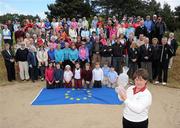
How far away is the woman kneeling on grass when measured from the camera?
408 cm

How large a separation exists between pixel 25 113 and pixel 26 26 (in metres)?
8.33

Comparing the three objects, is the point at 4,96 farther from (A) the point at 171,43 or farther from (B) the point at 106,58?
(A) the point at 171,43

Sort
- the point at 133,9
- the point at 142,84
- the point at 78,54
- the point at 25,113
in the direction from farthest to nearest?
the point at 133,9, the point at 78,54, the point at 25,113, the point at 142,84

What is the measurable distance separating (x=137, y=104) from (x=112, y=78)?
324 inches

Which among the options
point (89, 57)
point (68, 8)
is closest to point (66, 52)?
point (89, 57)

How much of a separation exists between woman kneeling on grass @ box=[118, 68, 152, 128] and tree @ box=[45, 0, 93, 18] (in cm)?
2633

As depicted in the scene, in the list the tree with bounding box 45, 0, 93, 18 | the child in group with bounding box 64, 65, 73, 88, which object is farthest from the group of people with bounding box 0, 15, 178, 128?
the tree with bounding box 45, 0, 93, 18

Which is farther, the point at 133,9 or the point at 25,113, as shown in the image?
the point at 133,9

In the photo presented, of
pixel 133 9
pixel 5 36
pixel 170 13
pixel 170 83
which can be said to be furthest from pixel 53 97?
pixel 170 13

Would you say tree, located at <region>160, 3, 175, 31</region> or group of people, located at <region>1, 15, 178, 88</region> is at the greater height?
tree, located at <region>160, 3, 175, 31</region>

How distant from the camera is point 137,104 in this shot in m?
4.10

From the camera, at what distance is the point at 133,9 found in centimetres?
3897

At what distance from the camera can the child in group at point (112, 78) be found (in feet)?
40.4

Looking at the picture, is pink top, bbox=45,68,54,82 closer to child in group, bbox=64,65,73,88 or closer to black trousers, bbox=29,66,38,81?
child in group, bbox=64,65,73,88
